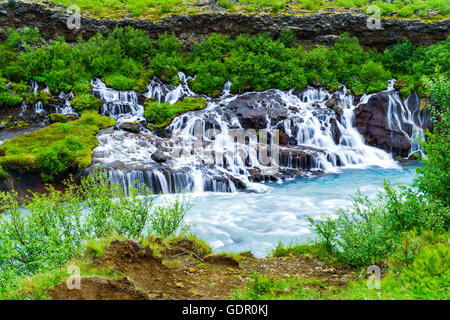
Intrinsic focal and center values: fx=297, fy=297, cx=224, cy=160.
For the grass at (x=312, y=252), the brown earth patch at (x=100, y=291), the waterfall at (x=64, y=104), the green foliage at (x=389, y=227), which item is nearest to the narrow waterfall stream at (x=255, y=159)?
the waterfall at (x=64, y=104)

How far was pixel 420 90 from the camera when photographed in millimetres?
26172

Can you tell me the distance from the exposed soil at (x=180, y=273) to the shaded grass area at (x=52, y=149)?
11.6 meters

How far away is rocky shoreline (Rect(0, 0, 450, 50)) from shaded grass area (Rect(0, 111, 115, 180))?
17.2 m

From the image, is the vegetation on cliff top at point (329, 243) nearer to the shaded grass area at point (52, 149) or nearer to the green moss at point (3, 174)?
the shaded grass area at point (52, 149)

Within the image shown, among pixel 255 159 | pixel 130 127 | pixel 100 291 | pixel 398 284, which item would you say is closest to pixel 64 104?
pixel 130 127

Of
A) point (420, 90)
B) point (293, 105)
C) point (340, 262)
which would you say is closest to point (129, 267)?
point (340, 262)

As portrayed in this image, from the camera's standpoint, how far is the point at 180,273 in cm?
636

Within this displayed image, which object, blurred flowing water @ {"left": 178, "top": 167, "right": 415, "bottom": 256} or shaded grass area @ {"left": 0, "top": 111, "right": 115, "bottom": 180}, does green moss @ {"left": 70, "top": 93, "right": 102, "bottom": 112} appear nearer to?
shaded grass area @ {"left": 0, "top": 111, "right": 115, "bottom": 180}

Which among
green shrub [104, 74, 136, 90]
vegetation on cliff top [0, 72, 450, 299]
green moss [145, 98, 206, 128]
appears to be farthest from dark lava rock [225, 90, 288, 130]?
vegetation on cliff top [0, 72, 450, 299]

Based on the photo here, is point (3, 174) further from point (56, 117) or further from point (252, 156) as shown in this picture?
point (252, 156)

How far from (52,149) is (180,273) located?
13.4m

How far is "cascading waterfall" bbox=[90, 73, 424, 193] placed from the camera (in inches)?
696

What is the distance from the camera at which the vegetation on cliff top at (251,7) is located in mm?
33000

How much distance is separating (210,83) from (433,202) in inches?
951
